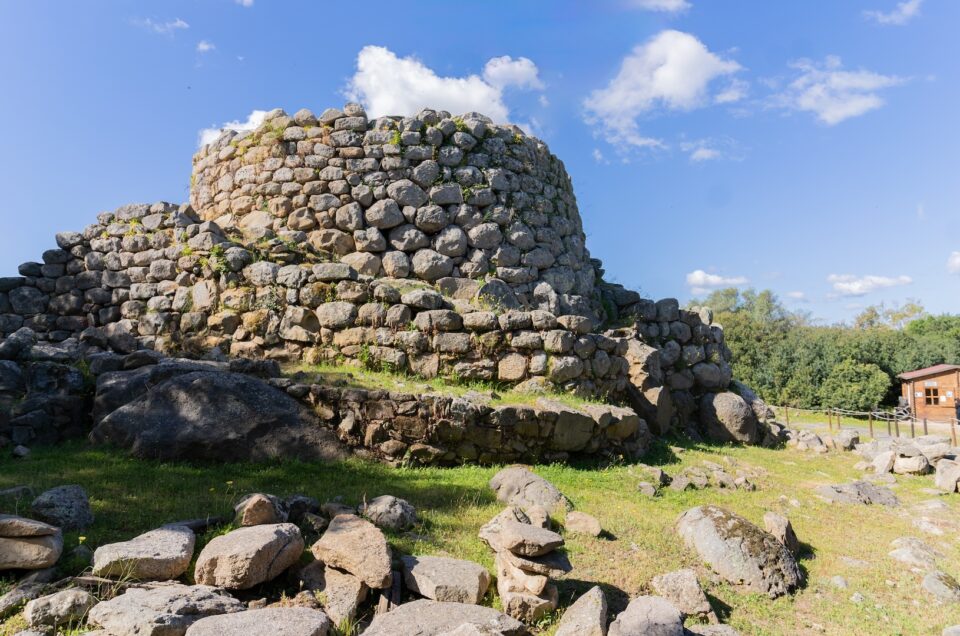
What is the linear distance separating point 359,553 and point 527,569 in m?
1.25

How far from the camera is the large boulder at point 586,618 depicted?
3717 mm

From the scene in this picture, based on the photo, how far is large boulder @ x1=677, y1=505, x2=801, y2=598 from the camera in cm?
505

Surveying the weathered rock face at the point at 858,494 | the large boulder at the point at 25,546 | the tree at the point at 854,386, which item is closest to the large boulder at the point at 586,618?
the large boulder at the point at 25,546

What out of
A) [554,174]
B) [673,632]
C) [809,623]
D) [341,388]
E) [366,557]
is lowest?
[809,623]

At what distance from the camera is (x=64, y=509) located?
14.9 feet

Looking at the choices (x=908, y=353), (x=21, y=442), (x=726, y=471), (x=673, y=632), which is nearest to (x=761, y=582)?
(x=673, y=632)

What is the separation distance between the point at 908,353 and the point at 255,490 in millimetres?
35527

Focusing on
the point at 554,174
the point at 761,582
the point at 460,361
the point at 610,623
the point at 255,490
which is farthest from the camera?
the point at 554,174

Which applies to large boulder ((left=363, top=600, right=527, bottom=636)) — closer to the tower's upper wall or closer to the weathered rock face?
the weathered rock face

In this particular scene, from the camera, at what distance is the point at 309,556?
175 inches

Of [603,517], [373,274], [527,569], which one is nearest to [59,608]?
[527,569]

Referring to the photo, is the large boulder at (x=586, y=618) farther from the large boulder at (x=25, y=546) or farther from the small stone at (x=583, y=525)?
the large boulder at (x=25, y=546)

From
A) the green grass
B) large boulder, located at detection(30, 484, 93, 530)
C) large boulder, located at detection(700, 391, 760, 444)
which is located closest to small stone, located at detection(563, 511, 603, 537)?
the green grass

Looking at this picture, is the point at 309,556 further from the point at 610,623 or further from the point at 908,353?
the point at 908,353
